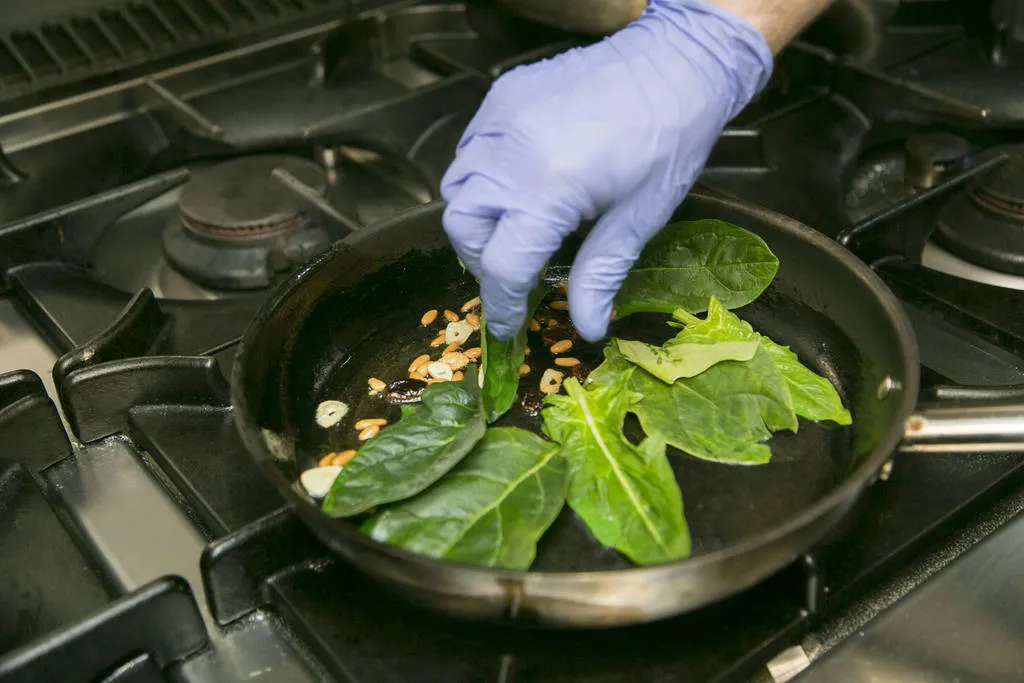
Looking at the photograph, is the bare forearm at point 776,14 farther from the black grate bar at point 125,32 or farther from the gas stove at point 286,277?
the black grate bar at point 125,32

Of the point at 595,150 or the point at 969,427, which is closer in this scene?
the point at 969,427

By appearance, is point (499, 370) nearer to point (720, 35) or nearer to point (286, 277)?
point (286, 277)

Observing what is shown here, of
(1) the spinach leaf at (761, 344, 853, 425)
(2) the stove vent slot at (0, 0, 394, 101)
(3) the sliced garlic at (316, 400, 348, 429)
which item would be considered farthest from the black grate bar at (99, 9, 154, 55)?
(1) the spinach leaf at (761, 344, 853, 425)

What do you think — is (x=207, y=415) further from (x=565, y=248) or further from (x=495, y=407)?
(x=565, y=248)

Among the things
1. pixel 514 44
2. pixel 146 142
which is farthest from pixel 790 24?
pixel 146 142

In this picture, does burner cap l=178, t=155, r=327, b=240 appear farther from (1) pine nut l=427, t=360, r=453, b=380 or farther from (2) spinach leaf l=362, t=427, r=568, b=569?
(2) spinach leaf l=362, t=427, r=568, b=569

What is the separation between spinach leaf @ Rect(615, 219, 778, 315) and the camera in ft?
3.08

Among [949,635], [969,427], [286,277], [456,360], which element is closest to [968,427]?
[969,427]

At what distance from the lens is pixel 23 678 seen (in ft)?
2.04

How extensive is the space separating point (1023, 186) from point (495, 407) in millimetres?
736

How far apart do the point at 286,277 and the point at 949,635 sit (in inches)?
26.5

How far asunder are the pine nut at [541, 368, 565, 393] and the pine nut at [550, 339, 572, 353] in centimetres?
4

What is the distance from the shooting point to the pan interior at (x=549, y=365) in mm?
769

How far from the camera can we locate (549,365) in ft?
3.15
